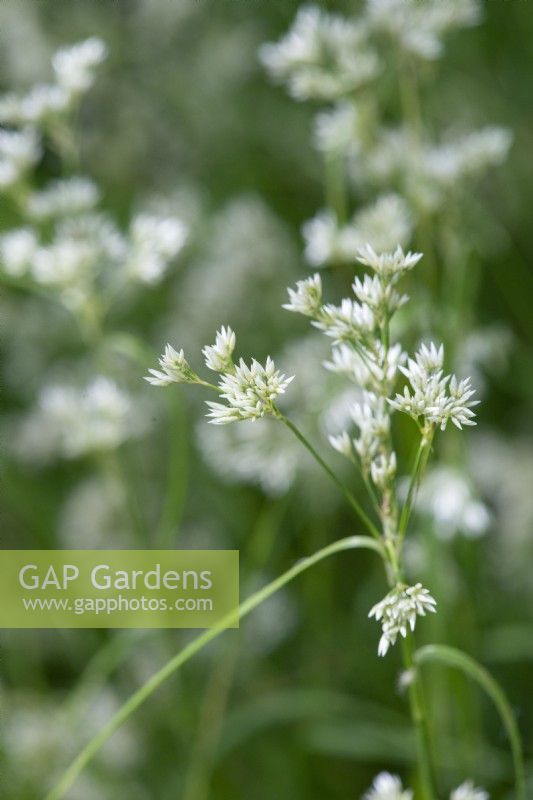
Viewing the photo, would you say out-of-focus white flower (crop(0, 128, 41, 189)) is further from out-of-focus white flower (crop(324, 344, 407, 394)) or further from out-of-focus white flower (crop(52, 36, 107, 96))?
out-of-focus white flower (crop(324, 344, 407, 394))

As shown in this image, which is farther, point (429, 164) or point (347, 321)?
point (429, 164)

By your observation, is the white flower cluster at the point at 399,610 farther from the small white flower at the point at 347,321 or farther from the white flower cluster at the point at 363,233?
the white flower cluster at the point at 363,233

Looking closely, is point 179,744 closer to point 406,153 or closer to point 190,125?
point 406,153

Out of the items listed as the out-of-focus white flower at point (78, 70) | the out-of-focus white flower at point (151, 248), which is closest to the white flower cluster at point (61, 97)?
the out-of-focus white flower at point (78, 70)

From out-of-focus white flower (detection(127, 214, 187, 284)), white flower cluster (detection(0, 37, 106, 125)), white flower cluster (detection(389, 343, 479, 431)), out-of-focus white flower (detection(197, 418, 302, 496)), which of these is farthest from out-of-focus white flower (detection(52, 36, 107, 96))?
white flower cluster (detection(389, 343, 479, 431))

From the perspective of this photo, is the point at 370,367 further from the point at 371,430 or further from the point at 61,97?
the point at 61,97

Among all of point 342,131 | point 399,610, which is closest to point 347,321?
point 399,610
